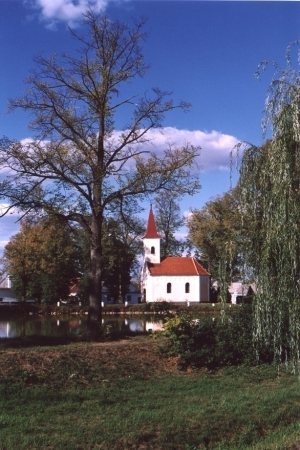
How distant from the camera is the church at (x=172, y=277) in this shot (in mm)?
57469

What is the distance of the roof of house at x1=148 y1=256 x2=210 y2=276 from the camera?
57.4 m

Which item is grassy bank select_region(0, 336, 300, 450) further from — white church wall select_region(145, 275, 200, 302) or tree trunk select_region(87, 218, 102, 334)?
white church wall select_region(145, 275, 200, 302)

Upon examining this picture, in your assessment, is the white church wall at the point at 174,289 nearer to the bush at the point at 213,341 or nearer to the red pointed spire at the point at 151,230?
the red pointed spire at the point at 151,230

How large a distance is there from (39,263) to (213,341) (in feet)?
112

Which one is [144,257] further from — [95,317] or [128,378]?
[128,378]

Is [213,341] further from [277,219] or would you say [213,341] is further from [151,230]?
[151,230]

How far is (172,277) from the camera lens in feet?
190

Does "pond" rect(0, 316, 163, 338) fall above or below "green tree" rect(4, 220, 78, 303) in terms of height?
below

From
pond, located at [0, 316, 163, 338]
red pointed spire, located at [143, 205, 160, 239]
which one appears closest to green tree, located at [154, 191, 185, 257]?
red pointed spire, located at [143, 205, 160, 239]

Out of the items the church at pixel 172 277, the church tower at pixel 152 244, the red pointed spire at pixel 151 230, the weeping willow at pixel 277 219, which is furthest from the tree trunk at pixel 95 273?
the red pointed spire at pixel 151 230

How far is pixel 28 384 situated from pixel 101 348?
3078 millimetres

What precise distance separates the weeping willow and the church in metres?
49.1

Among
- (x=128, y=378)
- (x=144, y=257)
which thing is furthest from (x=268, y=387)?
(x=144, y=257)

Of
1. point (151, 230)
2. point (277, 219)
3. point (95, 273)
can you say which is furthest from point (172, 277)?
point (277, 219)
